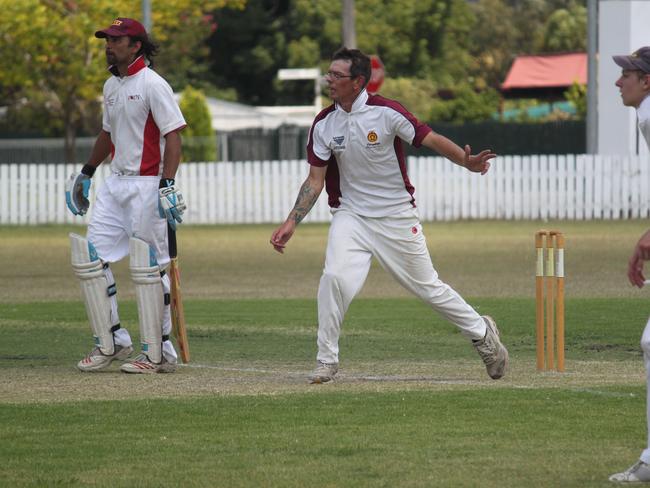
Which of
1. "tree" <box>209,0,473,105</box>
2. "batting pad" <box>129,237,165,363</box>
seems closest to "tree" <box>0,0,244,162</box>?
"tree" <box>209,0,473,105</box>

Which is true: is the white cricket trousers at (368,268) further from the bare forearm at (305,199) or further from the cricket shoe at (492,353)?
the bare forearm at (305,199)

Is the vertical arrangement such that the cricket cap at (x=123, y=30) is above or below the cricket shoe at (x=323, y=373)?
above

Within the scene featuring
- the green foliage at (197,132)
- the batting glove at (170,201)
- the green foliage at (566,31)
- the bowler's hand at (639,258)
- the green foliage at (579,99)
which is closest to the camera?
the bowler's hand at (639,258)

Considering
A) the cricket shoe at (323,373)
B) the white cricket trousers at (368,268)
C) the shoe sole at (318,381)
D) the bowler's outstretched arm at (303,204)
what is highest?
the bowler's outstretched arm at (303,204)

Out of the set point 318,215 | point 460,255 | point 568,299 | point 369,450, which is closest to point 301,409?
point 369,450

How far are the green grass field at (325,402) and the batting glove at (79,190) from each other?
116 cm

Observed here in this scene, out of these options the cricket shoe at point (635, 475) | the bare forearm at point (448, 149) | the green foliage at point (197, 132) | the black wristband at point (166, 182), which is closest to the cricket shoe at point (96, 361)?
the black wristband at point (166, 182)

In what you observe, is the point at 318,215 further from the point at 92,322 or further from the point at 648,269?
the point at 92,322

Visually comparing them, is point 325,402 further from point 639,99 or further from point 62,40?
point 62,40

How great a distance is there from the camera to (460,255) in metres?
22.9

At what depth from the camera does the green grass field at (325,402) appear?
7004mm

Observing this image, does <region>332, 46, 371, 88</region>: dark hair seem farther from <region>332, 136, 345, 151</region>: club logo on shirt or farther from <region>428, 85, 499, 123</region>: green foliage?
<region>428, 85, 499, 123</region>: green foliage

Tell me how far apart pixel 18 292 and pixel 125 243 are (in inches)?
296

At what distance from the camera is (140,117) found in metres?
10.5
